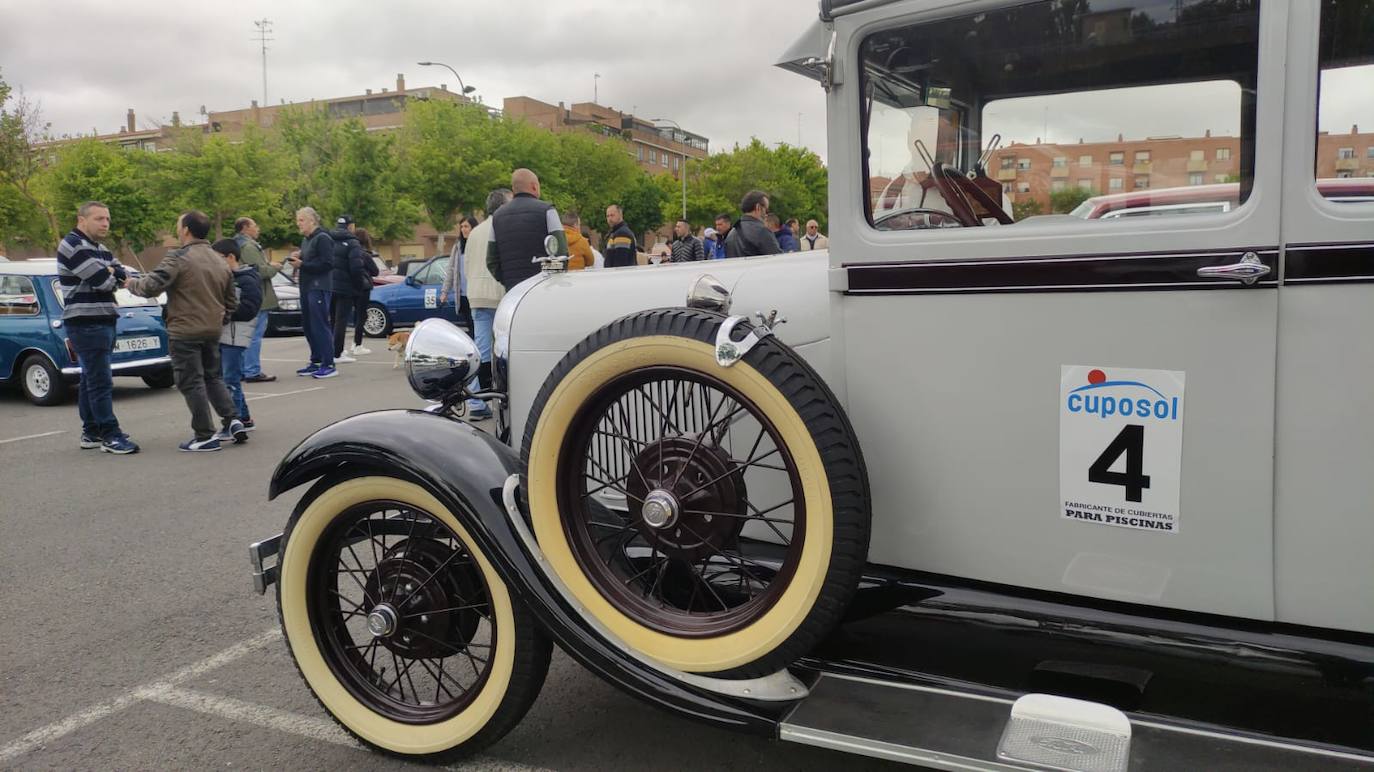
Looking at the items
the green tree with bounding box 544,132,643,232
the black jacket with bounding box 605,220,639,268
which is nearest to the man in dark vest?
the black jacket with bounding box 605,220,639,268

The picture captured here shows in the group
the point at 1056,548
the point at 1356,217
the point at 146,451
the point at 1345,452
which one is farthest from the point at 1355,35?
the point at 146,451

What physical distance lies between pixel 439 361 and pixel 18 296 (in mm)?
8614

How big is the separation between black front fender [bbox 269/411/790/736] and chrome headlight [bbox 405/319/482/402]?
0.76 feet

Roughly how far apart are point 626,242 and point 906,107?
8930 mm

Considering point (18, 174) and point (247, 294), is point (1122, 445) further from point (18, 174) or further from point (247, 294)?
point (18, 174)

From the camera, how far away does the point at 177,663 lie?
337cm

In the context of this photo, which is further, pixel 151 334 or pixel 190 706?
pixel 151 334

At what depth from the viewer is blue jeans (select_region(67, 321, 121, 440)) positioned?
6.63 metres

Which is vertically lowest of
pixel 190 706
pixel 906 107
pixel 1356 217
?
pixel 190 706

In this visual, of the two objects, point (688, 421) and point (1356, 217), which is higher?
point (1356, 217)

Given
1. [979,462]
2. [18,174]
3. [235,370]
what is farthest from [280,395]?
[18,174]

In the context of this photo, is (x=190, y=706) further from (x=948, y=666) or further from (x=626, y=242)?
(x=626, y=242)

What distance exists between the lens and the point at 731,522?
7.61ft

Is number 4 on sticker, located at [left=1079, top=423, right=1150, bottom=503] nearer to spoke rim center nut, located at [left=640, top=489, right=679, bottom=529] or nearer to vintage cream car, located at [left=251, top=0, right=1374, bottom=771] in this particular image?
vintage cream car, located at [left=251, top=0, right=1374, bottom=771]
